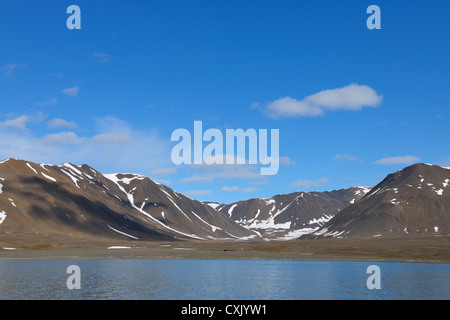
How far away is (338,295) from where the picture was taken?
5219 cm

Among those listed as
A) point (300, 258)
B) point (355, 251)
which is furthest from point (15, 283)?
point (355, 251)

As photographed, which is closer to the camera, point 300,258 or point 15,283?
point 15,283

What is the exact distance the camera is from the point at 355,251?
145 metres

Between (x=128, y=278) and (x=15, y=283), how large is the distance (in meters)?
17.0

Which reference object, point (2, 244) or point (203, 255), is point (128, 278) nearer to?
point (203, 255)
